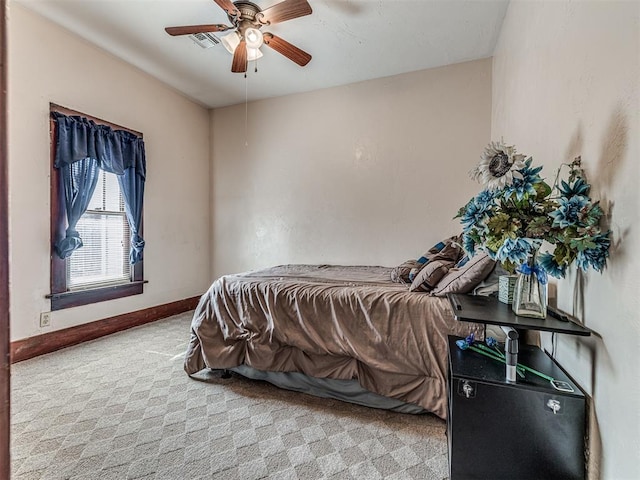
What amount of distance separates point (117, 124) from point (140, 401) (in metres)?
2.82

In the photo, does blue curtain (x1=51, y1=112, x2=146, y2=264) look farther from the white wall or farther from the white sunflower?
the white wall

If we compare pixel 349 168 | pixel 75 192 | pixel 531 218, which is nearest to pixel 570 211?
pixel 531 218

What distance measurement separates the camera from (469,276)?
61.7 inches

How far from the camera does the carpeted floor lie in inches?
54.0

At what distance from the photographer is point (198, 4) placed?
243 cm

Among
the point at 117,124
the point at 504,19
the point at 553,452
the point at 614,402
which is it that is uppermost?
the point at 504,19

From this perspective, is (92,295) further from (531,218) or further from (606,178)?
(606,178)

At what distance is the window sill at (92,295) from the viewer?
2.72 meters

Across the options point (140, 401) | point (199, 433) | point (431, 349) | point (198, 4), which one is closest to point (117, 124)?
point (198, 4)

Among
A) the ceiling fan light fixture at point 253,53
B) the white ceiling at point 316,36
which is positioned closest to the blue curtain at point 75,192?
the white ceiling at point 316,36

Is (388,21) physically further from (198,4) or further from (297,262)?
(297,262)

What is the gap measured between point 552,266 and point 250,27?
2.55 meters

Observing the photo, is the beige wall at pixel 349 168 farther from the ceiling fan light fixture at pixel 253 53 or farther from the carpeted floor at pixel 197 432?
the carpeted floor at pixel 197 432

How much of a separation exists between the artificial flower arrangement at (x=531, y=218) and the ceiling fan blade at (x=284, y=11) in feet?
5.51
